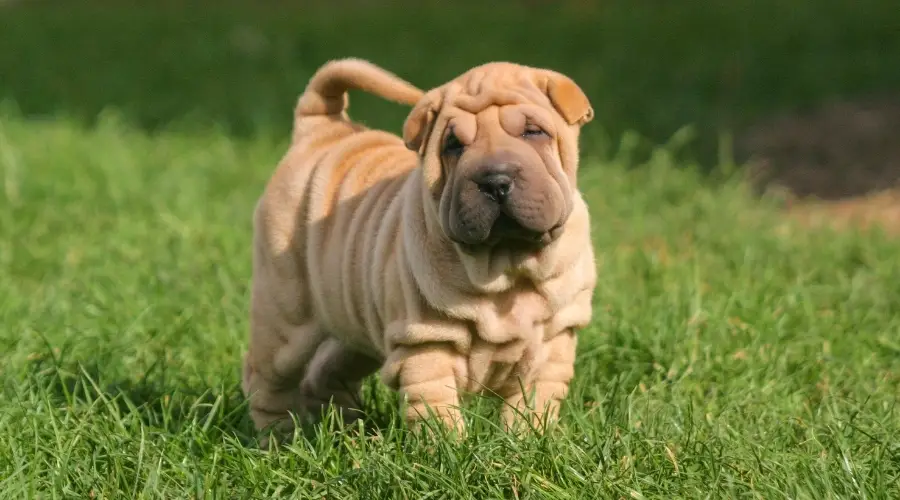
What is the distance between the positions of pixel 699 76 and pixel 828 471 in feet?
21.9

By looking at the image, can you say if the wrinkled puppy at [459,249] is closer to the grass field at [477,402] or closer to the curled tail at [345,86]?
the curled tail at [345,86]

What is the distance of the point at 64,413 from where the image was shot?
12.7ft

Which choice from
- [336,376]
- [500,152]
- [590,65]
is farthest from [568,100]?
[590,65]

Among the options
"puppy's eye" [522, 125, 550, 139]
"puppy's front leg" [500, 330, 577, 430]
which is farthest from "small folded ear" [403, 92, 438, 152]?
"puppy's front leg" [500, 330, 577, 430]

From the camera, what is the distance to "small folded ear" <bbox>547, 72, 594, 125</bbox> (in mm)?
3307

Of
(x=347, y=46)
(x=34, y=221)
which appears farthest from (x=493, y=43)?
(x=34, y=221)

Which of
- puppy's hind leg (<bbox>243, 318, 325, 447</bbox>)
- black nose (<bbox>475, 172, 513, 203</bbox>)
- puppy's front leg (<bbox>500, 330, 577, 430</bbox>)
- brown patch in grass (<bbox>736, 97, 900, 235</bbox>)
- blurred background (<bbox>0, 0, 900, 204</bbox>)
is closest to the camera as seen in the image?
black nose (<bbox>475, 172, 513, 203</bbox>)

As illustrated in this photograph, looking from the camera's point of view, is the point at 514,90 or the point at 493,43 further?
the point at 493,43

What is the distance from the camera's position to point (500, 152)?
315cm

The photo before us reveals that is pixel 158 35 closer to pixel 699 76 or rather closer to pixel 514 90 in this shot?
pixel 699 76

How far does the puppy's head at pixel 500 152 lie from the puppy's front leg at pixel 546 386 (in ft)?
1.21

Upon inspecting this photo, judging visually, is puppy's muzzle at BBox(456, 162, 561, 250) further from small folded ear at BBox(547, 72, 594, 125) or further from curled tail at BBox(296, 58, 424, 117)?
curled tail at BBox(296, 58, 424, 117)

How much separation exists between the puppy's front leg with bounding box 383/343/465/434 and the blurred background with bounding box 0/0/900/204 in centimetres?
430

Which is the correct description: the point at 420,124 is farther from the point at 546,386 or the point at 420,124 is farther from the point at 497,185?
the point at 546,386
